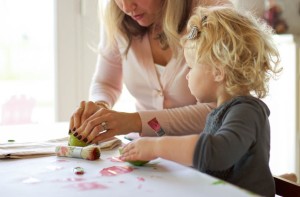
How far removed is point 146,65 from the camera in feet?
4.91

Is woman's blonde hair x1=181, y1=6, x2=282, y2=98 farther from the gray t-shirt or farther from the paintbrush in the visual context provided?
the paintbrush

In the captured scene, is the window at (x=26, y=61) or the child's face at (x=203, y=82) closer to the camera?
the child's face at (x=203, y=82)

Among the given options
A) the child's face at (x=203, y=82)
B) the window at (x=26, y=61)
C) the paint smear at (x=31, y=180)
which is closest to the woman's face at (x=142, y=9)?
the child's face at (x=203, y=82)

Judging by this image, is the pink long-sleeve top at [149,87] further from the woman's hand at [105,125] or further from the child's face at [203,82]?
the child's face at [203,82]

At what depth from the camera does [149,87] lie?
1505 mm

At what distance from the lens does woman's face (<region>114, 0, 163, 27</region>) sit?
139cm

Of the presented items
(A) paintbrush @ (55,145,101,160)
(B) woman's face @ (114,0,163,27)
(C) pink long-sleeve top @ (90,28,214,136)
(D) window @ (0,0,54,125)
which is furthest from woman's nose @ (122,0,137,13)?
(D) window @ (0,0,54,125)

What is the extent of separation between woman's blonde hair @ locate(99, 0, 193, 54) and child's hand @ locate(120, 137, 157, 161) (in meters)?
0.57

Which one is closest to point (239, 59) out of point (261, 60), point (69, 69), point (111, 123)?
point (261, 60)

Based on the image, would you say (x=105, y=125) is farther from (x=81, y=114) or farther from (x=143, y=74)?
(x=143, y=74)

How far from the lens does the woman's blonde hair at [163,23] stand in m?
1.40

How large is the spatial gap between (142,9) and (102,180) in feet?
2.32

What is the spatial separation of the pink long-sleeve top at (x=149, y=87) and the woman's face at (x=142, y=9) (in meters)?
0.09

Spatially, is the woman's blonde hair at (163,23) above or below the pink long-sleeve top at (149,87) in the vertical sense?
above
